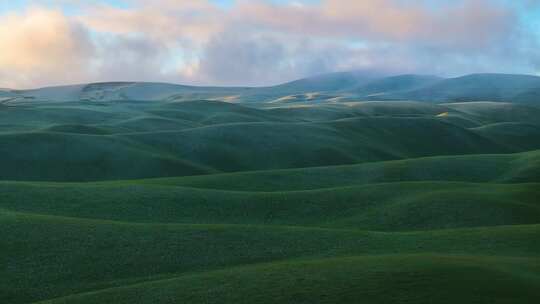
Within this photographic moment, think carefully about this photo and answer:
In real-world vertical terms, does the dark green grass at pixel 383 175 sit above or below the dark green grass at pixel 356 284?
below

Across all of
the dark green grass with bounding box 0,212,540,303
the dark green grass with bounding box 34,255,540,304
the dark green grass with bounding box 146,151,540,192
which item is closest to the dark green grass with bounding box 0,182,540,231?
the dark green grass with bounding box 0,212,540,303

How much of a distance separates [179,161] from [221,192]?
124 feet

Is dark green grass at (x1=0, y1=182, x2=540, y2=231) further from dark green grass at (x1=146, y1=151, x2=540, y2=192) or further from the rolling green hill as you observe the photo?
dark green grass at (x1=146, y1=151, x2=540, y2=192)

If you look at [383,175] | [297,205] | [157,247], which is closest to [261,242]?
[157,247]

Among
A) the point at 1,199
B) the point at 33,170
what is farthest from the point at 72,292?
the point at 33,170

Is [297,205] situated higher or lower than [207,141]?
lower

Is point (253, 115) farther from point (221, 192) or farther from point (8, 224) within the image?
point (8, 224)

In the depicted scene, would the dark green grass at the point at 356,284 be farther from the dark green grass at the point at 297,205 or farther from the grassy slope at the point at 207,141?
the grassy slope at the point at 207,141

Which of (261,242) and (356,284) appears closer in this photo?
(356,284)

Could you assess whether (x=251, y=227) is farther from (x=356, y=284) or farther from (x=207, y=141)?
(x=207, y=141)

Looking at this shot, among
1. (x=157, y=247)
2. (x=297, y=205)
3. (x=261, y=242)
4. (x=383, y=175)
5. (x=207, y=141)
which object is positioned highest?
(x=207, y=141)

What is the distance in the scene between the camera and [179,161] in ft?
295

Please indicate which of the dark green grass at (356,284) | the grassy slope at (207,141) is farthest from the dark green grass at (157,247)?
the grassy slope at (207,141)

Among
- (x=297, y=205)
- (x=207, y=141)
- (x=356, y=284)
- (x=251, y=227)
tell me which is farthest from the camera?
(x=207, y=141)
